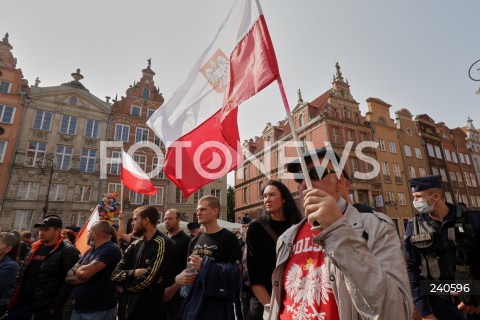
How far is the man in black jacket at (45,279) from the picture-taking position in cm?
404

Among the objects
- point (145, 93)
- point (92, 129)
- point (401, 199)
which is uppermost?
point (145, 93)

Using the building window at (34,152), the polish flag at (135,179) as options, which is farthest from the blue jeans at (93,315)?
the building window at (34,152)

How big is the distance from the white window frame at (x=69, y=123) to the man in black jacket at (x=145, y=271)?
2795 centimetres

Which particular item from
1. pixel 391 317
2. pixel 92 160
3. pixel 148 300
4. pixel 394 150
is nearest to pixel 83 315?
pixel 148 300

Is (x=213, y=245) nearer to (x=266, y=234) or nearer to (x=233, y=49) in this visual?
(x=266, y=234)

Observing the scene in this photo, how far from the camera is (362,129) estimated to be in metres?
30.5

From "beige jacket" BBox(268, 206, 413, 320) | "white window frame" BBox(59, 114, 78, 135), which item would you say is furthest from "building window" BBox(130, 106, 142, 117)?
"beige jacket" BBox(268, 206, 413, 320)

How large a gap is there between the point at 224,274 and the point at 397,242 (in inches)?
89.4

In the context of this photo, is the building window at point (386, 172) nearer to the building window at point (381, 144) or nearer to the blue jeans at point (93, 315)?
the building window at point (381, 144)

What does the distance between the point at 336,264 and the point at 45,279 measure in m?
4.76

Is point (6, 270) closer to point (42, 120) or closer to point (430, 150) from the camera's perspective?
point (42, 120)

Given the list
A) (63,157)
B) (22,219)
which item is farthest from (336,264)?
(63,157)

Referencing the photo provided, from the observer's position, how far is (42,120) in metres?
26.0

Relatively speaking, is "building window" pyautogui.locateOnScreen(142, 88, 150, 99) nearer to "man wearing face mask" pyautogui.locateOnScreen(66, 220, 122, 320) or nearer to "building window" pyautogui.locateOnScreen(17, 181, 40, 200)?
"building window" pyautogui.locateOnScreen(17, 181, 40, 200)
